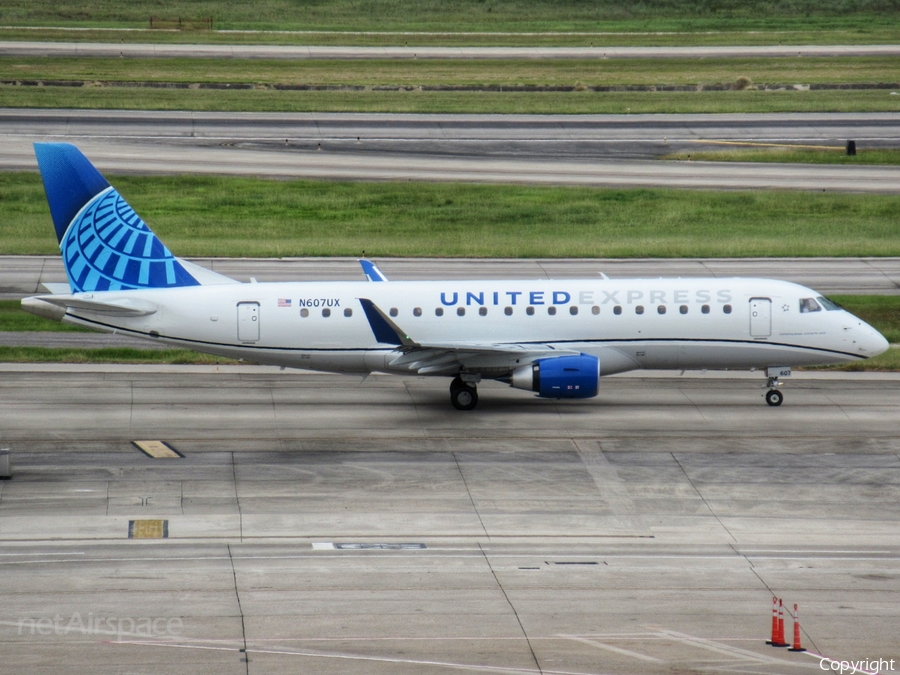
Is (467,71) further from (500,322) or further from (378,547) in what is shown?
(378,547)

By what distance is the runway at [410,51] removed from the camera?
9569 cm

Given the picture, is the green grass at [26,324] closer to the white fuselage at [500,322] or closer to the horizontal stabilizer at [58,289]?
the horizontal stabilizer at [58,289]

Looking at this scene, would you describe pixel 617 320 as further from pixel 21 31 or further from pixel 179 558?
pixel 21 31

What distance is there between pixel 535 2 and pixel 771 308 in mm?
92449

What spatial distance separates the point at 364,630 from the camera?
20625 mm

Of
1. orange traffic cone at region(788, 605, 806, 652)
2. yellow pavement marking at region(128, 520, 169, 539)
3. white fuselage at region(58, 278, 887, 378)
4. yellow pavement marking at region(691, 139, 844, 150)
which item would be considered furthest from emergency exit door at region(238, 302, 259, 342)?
yellow pavement marking at region(691, 139, 844, 150)

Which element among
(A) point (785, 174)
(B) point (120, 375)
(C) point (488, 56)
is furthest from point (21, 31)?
(B) point (120, 375)

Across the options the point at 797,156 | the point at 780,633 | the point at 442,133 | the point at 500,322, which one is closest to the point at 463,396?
the point at 500,322

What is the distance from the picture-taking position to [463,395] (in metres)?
34.9

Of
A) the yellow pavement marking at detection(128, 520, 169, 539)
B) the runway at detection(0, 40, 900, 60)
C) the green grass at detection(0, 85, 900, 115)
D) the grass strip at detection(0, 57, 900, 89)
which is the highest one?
the runway at detection(0, 40, 900, 60)

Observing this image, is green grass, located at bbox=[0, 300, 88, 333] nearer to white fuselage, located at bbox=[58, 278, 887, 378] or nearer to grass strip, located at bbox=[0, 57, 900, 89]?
white fuselage, located at bbox=[58, 278, 887, 378]

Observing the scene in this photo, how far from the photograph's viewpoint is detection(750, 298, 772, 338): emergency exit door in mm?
34875

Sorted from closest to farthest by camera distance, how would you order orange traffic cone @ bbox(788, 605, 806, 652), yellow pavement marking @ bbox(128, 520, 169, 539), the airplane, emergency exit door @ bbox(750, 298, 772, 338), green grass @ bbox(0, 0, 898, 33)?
orange traffic cone @ bbox(788, 605, 806, 652)
yellow pavement marking @ bbox(128, 520, 169, 539)
the airplane
emergency exit door @ bbox(750, 298, 772, 338)
green grass @ bbox(0, 0, 898, 33)

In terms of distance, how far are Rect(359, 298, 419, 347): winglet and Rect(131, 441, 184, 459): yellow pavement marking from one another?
6015mm
